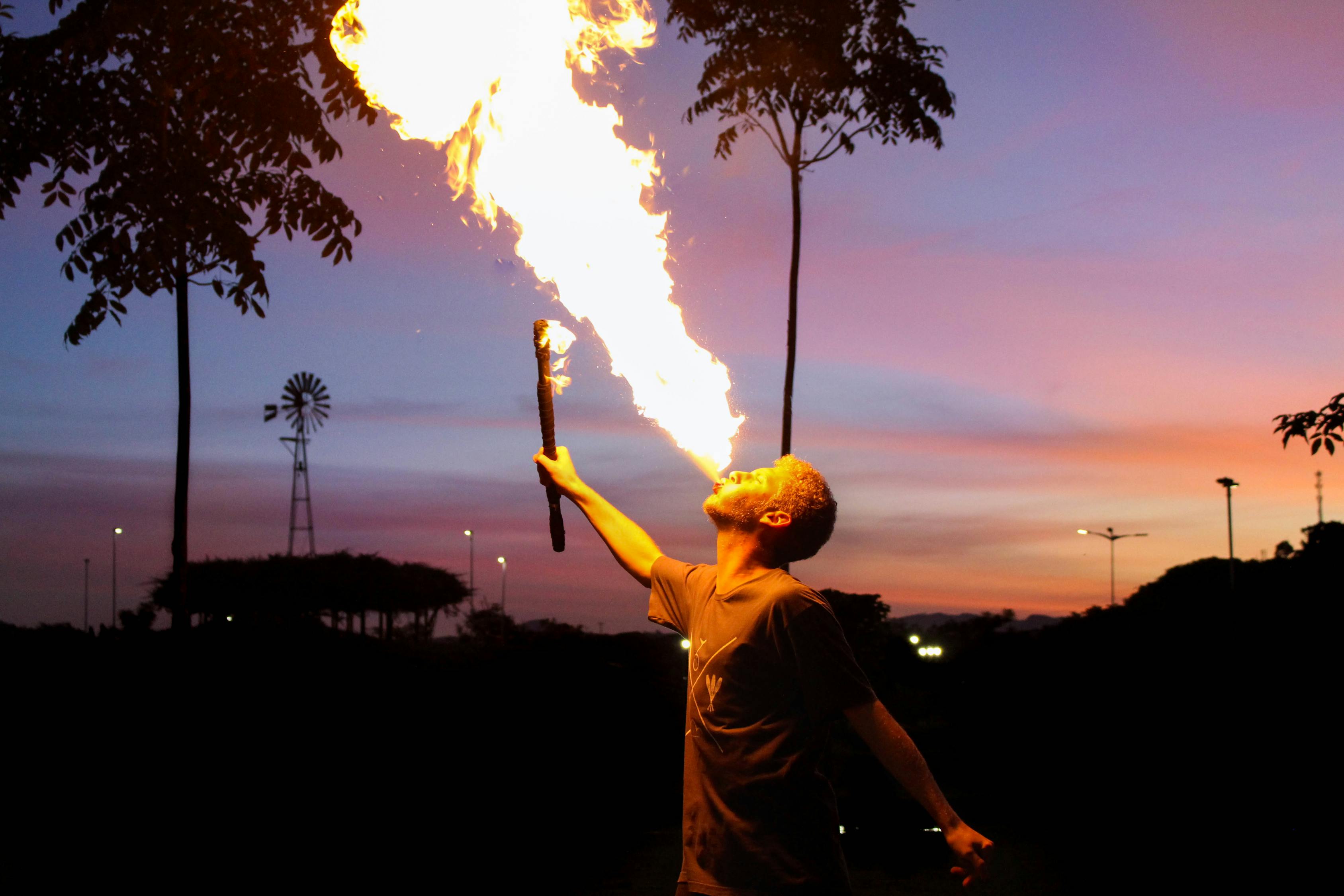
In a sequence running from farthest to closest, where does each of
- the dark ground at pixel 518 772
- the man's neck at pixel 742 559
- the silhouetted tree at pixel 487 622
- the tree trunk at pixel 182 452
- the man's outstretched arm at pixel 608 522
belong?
the silhouetted tree at pixel 487 622 → the tree trunk at pixel 182 452 → the dark ground at pixel 518 772 → the man's outstretched arm at pixel 608 522 → the man's neck at pixel 742 559

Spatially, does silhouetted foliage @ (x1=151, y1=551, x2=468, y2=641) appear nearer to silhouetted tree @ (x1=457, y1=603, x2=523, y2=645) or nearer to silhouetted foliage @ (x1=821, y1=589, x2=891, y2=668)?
silhouetted tree @ (x1=457, y1=603, x2=523, y2=645)

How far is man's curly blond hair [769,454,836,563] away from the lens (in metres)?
3.40

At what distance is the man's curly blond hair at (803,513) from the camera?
11.1 feet

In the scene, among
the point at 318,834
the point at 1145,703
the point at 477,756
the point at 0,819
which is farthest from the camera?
the point at 1145,703

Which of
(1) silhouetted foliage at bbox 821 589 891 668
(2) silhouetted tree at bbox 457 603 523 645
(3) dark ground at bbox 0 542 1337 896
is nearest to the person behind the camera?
(3) dark ground at bbox 0 542 1337 896

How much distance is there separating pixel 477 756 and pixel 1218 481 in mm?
48987

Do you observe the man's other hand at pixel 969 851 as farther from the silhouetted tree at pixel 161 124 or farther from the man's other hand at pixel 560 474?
the silhouetted tree at pixel 161 124

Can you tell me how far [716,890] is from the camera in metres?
3.01

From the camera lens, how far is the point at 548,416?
4160 mm

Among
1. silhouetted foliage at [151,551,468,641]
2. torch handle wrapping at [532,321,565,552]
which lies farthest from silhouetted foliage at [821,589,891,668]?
silhouetted foliage at [151,551,468,641]

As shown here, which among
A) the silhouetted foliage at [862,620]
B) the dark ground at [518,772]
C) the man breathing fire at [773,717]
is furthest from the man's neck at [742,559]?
the silhouetted foliage at [862,620]

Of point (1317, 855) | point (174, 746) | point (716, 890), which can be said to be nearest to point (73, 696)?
point (174, 746)

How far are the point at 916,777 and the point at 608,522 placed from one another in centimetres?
143

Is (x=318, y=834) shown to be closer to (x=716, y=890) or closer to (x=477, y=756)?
(x=477, y=756)
